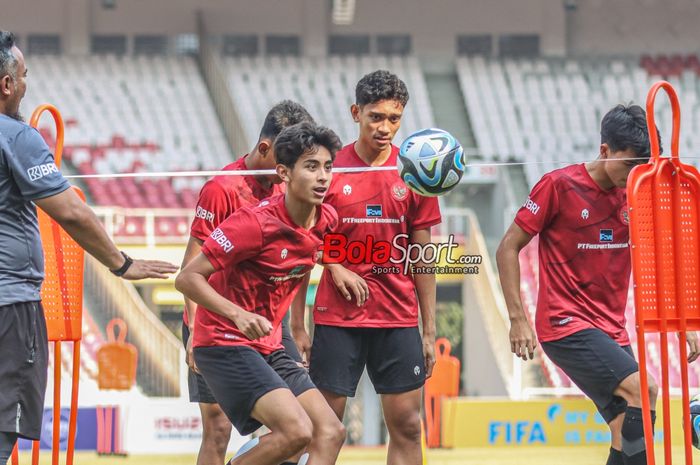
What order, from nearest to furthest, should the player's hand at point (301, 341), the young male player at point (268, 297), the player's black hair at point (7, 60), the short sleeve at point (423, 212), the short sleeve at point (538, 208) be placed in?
1. the player's black hair at point (7, 60)
2. the young male player at point (268, 297)
3. the short sleeve at point (538, 208)
4. the short sleeve at point (423, 212)
5. the player's hand at point (301, 341)

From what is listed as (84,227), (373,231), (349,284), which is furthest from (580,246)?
(84,227)

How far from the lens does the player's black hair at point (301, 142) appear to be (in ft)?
16.0

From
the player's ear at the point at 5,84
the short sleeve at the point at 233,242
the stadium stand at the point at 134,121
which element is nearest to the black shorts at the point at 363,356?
the short sleeve at the point at 233,242

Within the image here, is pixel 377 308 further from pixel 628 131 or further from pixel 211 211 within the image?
pixel 628 131

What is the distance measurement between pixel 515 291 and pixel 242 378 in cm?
141

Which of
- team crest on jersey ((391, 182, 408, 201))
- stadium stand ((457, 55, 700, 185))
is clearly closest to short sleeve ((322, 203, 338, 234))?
team crest on jersey ((391, 182, 408, 201))

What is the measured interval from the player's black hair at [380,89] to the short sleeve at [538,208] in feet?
2.55

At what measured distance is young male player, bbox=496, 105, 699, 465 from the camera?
5.31 meters

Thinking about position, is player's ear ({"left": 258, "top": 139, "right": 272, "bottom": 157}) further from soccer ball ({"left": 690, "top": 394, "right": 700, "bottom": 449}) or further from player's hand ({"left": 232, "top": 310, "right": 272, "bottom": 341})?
soccer ball ({"left": 690, "top": 394, "right": 700, "bottom": 449})

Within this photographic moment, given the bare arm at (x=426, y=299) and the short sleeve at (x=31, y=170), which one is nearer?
the short sleeve at (x=31, y=170)

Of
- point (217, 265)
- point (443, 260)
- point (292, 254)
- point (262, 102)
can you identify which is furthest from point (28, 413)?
point (262, 102)

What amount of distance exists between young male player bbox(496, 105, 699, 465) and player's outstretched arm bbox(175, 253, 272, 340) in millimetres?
1394

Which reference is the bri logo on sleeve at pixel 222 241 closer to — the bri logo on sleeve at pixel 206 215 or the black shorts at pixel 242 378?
the black shorts at pixel 242 378

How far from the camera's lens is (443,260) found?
5.74 metres
